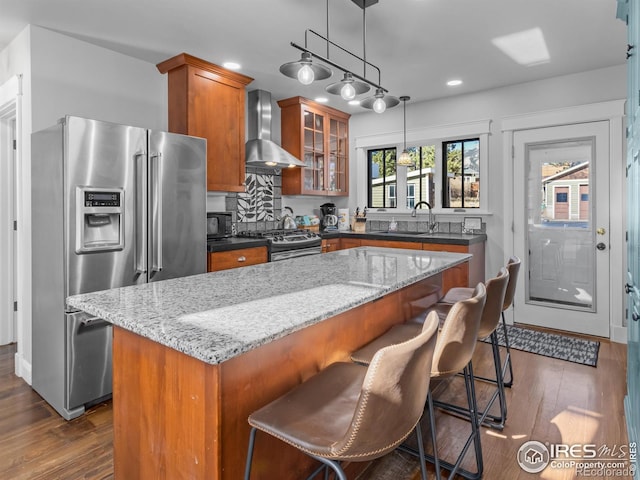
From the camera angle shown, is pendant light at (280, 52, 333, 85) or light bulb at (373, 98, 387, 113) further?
light bulb at (373, 98, 387, 113)

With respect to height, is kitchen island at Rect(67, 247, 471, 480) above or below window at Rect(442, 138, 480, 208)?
below

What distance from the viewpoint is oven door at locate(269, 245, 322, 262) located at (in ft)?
12.7

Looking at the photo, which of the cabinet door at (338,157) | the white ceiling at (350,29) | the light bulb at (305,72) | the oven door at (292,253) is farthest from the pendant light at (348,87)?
the cabinet door at (338,157)

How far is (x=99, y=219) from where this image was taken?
99.5 inches

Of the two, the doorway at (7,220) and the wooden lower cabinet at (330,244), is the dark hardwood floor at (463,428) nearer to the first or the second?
the doorway at (7,220)

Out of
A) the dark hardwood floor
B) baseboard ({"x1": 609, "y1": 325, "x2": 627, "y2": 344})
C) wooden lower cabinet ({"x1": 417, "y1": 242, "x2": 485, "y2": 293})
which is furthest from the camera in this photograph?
wooden lower cabinet ({"x1": 417, "y1": 242, "x2": 485, "y2": 293})

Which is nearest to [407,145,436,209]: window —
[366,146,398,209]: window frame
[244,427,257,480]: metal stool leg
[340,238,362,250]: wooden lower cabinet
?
[366,146,398,209]: window frame

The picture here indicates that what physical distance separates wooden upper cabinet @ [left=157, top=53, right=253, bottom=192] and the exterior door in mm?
2912

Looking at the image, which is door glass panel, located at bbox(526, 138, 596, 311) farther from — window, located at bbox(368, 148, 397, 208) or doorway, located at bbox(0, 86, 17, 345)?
doorway, located at bbox(0, 86, 17, 345)

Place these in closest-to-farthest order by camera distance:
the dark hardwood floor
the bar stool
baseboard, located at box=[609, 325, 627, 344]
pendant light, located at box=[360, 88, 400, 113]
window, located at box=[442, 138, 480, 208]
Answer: the bar stool → the dark hardwood floor → pendant light, located at box=[360, 88, 400, 113] → baseboard, located at box=[609, 325, 627, 344] → window, located at box=[442, 138, 480, 208]

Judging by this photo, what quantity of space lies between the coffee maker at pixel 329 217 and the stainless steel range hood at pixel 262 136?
3.03 ft

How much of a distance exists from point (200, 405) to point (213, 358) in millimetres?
294

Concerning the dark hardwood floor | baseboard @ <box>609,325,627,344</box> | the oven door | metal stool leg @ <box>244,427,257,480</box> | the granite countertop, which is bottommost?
the dark hardwood floor

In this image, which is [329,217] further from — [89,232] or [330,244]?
[89,232]
